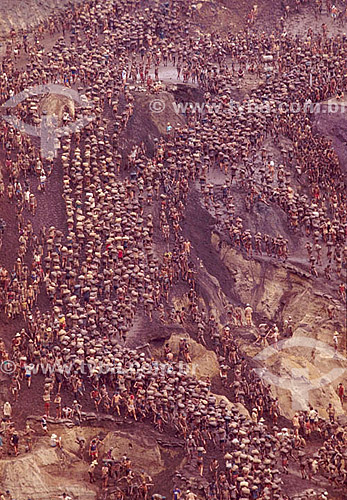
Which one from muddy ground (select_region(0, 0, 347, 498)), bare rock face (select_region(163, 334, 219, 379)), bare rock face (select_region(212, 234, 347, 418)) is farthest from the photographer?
bare rock face (select_region(212, 234, 347, 418))

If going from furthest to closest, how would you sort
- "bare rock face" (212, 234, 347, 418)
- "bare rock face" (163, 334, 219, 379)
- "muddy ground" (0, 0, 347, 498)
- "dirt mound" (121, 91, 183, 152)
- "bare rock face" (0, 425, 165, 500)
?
"dirt mound" (121, 91, 183, 152), "bare rock face" (212, 234, 347, 418), "bare rock face" (163, 334, 219, 379), "muddy ground" (0, 0, 347, 498), "bare rock face" (0, 425, 165, 500)

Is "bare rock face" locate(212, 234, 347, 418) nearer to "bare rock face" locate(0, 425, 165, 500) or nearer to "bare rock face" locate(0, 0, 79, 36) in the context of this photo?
"bare rock face" locate(0, 425, 165, 500)

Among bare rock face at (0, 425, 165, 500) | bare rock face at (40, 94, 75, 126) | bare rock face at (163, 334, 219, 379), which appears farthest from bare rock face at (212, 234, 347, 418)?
bare rock face at (40, 94, 75, 126)

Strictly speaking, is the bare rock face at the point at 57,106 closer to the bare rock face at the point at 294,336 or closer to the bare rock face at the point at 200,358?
the bare rock face at the point at 294,336

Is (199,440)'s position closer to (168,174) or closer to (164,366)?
(164,366)

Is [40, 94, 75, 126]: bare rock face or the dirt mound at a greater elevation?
[40, 94, 75, 126]: bare rock face

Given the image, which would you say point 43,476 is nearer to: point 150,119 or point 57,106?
point 57,106

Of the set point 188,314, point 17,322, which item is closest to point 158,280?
point 188,314

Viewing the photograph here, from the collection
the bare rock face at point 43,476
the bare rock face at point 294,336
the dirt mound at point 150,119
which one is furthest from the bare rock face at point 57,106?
the bare rock face at point 43,476

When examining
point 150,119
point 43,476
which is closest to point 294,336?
point 150,119

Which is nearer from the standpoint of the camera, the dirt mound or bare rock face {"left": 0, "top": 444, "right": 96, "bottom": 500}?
bare rock face {"left": 0, "top": 444, "right": 96, "bottom": 500}

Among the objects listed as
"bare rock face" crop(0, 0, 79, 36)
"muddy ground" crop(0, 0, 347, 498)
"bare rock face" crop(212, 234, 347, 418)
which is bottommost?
"bare rock face" crop(212, 234, 347, 418)
